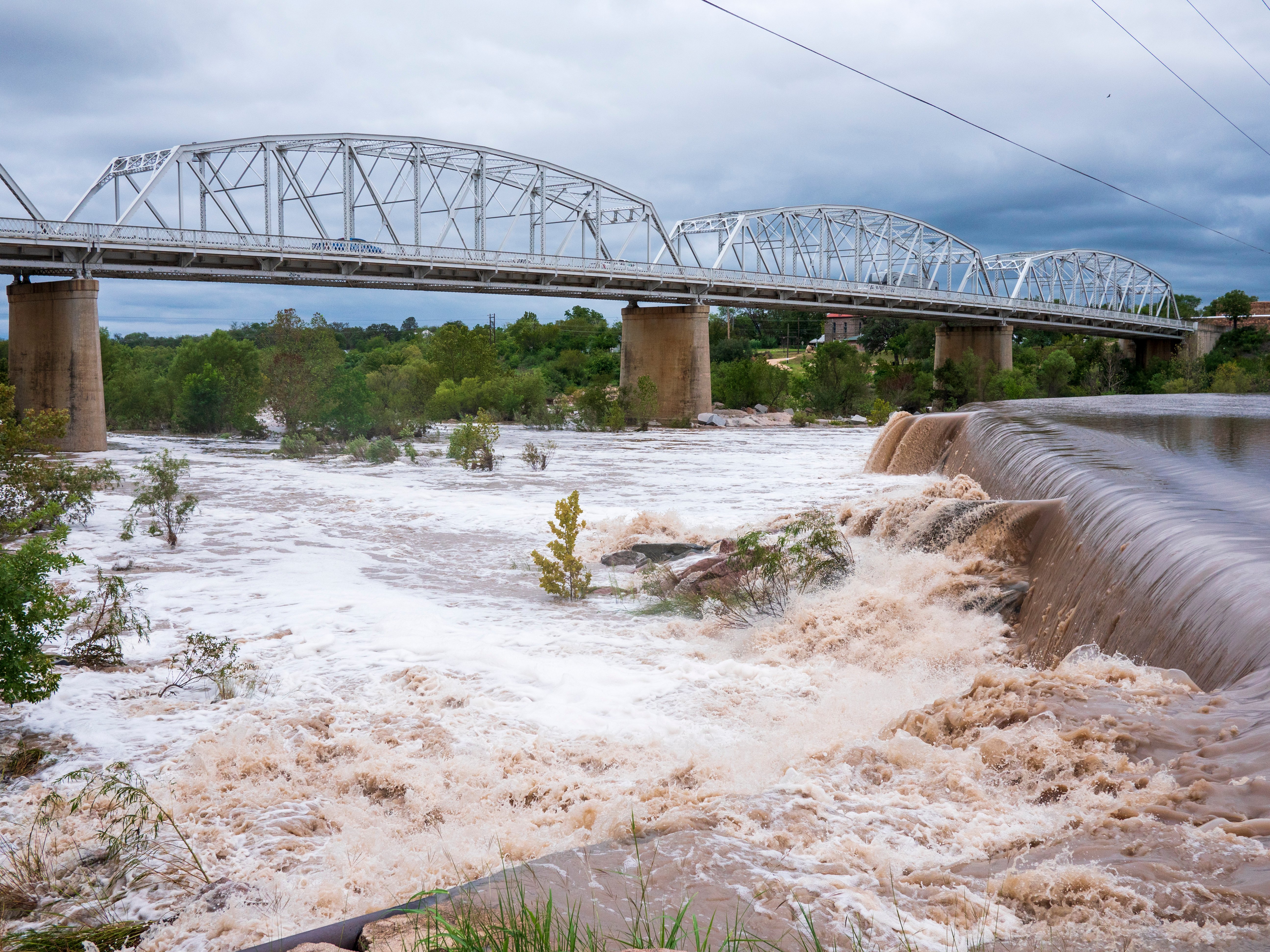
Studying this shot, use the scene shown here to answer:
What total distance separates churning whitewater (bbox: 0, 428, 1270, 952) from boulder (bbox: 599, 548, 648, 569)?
2.35ft

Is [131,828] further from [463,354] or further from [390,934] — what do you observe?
[463,354]

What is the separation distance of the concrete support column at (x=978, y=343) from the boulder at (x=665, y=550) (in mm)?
65700

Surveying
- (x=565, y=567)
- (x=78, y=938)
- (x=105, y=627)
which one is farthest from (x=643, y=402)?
(x=78, y=938)

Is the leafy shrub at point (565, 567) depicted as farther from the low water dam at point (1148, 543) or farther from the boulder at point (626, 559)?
the low water dam at point (1148, 543)

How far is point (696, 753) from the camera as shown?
612 centimetres

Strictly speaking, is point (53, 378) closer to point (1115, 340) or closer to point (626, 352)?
point (626, 352)

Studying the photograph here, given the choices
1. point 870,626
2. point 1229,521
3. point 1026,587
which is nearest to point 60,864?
point 870,626

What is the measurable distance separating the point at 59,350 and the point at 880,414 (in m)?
36.7

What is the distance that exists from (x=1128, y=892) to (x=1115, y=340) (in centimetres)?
9754

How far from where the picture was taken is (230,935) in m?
4.09

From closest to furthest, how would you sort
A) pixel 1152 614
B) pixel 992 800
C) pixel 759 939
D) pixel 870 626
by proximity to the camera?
pixel 759 939
pixel 992 800
pixel 1152 614
pixel 870 626

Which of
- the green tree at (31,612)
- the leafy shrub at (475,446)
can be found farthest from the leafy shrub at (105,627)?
the leafy shrub at (475,446)

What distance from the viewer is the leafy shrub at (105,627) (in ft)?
26.5

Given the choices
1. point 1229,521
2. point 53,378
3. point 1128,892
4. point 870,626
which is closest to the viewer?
point 1128,892
